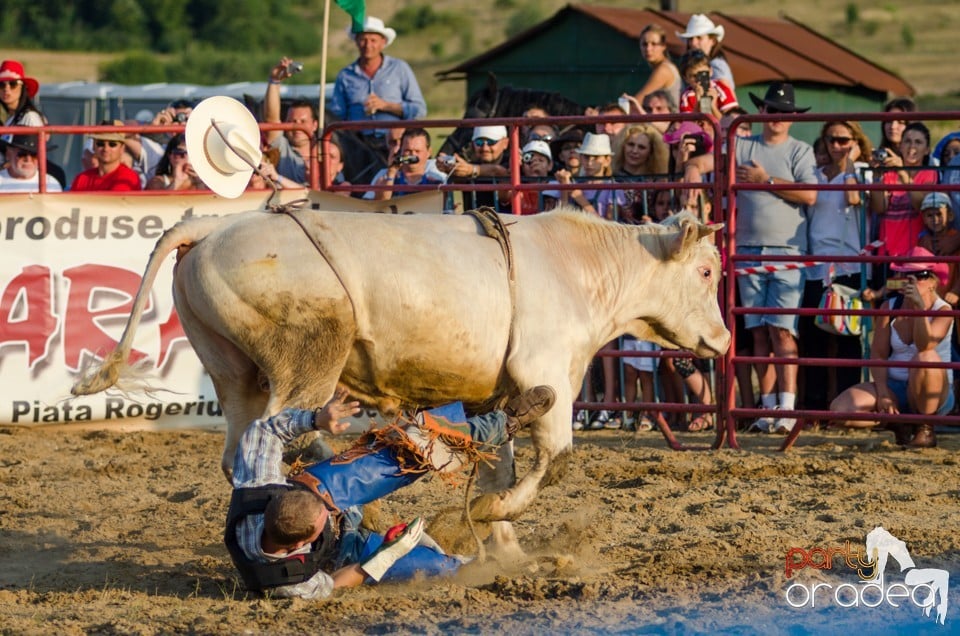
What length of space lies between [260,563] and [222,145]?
2058mm

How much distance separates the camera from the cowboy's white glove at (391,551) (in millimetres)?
5141

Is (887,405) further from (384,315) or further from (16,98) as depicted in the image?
(16,98)

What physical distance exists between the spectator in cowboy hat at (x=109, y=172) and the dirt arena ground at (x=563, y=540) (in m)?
1.77

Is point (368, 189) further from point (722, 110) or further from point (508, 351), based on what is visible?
point (508, 351)

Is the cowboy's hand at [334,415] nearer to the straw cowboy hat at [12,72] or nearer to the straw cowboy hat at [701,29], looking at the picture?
the straw cowboy hat at [701,29]

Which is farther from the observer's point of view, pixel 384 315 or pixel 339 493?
pixel 384 315

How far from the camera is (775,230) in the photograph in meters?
8.42

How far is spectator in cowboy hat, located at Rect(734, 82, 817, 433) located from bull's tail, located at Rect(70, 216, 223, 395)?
3.86m

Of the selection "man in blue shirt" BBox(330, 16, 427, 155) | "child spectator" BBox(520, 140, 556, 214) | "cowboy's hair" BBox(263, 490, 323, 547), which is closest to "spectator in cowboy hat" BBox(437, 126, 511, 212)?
"child spectator" BBox(520, 140, 556, 214)

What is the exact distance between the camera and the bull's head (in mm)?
6359

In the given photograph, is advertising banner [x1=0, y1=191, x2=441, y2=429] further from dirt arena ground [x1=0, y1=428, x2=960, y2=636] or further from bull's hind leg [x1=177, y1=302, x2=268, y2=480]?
bull's hind leg [x1=177, y1=302, x2=268, y2=480]

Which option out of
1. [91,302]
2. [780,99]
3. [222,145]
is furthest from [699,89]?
[91,302]

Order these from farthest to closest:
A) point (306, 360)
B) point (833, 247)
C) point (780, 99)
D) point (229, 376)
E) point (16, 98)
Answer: point (16, 98)
point (780, 99)
point (833, 247)
point (229, 376)
point (306, 360)

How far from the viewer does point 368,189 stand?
8.80 metres
